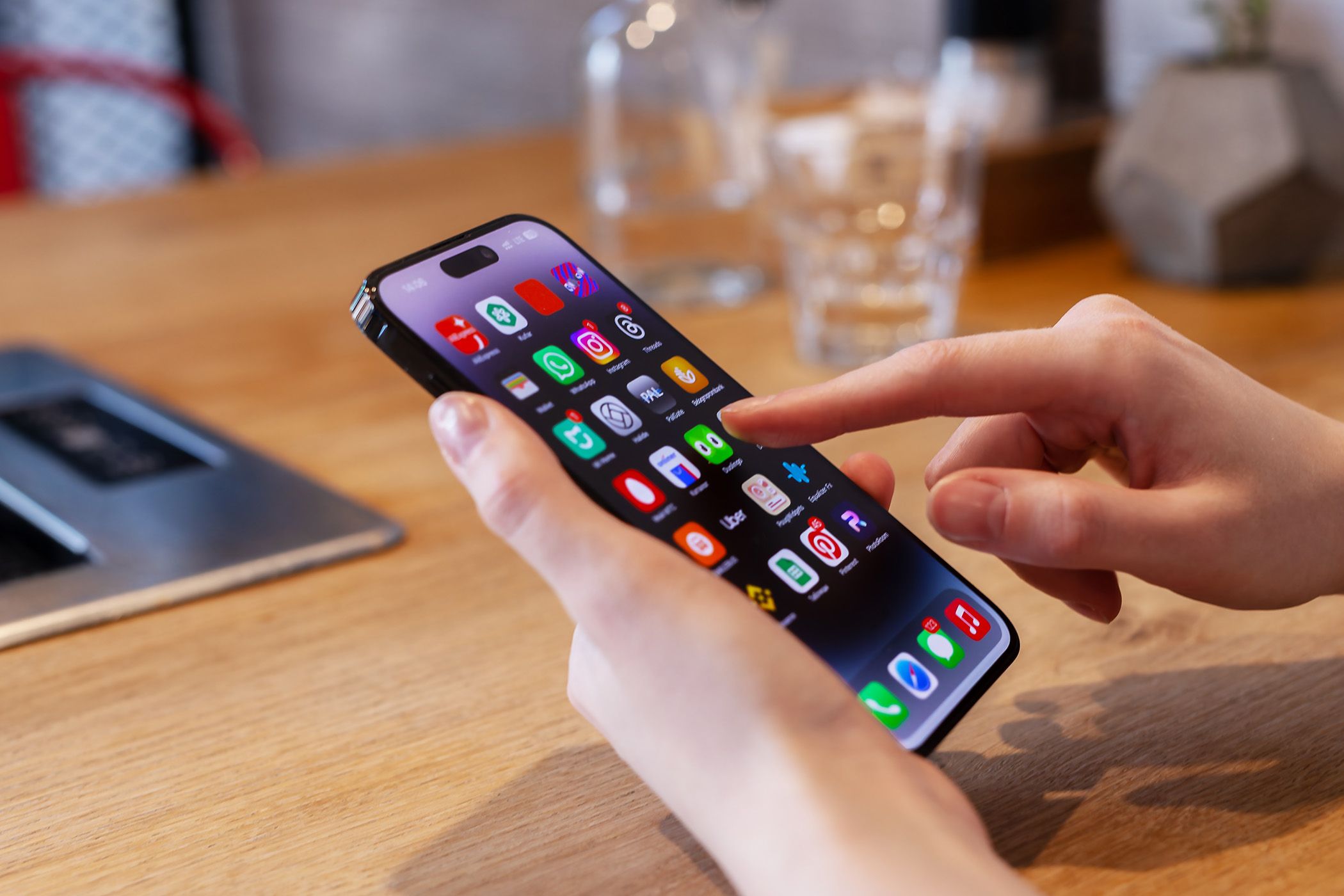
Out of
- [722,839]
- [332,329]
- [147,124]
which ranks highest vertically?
[722,839]

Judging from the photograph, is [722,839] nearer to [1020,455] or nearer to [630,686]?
[630,686]

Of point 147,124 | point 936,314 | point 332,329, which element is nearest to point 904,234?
point 936,314

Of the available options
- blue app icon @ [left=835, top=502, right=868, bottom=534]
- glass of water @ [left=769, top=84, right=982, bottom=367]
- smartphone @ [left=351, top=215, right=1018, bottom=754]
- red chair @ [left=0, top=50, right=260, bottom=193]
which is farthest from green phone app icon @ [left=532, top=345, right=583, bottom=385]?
red chair @ [left=0, top=50, right=260, bottom=193]

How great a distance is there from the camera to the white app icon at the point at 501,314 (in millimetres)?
444

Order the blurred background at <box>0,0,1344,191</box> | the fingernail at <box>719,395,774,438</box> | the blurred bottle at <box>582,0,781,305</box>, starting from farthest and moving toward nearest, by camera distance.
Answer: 1. the blurred background at <box>0,0,1344,191</box>
2. the blurred bottle at <box>582,0,781,305</box>
3. the fingernail at <box>719,395,774,438</box>

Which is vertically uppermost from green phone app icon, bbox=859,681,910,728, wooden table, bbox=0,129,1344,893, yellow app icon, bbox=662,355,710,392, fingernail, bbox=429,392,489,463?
fingernail, bbox=429,392,489,463

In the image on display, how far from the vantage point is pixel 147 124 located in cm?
372

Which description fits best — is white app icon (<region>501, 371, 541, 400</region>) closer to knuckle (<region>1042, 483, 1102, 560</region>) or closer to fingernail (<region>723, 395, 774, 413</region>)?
fingernail (<region>723, 395, 774, 413</region>)

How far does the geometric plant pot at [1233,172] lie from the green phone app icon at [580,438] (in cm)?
74

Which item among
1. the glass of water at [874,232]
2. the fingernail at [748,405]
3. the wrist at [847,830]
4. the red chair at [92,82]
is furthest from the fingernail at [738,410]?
the red chair at [92,82]

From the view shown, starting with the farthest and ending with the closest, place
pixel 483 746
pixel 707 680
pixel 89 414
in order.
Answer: pixel 89 414
pixel 483 746
pixel 707 680

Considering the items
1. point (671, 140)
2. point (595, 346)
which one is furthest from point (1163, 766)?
point (671, 140)

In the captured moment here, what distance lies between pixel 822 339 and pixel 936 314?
0.28 ft

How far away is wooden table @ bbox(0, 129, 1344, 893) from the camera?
415 mm
